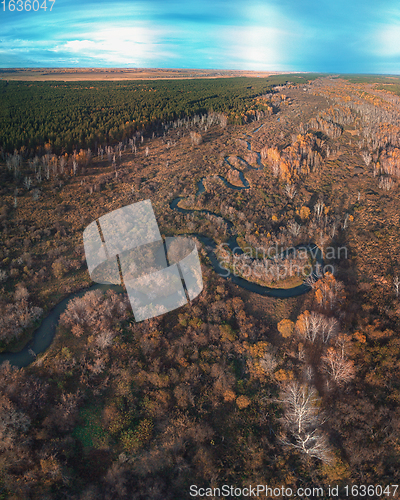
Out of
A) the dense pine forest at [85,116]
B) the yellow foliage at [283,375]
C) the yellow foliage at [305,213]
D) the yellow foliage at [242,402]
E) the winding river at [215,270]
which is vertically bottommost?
the yellow foliage at [242,402]

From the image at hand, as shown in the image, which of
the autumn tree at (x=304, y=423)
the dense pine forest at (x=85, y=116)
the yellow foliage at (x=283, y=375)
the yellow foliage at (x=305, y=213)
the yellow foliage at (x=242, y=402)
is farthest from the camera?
the dense pine forest at (x=85, y=116)

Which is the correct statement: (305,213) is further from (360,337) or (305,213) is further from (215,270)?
(360,337)

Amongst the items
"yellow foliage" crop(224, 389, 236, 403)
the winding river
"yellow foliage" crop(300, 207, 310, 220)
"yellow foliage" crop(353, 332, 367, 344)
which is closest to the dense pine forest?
the winding river

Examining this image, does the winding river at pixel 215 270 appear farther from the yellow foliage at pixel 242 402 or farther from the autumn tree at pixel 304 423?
the yellow foliage at pixel 242 402

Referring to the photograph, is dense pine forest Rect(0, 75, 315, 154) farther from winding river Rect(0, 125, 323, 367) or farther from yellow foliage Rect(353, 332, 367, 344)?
yellow foliage Rect(353, 332, 367, 344)

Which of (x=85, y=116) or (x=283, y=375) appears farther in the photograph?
(x=85, y=116)

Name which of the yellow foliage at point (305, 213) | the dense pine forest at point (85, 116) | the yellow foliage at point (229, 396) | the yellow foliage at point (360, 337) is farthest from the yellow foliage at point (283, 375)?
the dense pine forest at point (85, 116)

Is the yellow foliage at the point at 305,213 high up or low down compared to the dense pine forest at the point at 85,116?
down

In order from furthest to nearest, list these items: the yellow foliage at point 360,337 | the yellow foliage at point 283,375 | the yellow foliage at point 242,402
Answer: the yellow foliage at point 360,337 < the yellow foliage at point 283,375 < the yellow foliage at point 242,402

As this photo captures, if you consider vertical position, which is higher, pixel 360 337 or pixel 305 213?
pixel 305 213

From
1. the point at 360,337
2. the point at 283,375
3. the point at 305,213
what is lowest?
the point at 283,375

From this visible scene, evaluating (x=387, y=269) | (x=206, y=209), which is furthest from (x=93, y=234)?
(x=387, y=269)

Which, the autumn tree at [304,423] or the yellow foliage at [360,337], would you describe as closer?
the autumn tree at [304,423]

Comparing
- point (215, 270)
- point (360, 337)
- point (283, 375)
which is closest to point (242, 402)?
point (283, 375)
